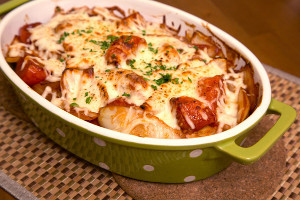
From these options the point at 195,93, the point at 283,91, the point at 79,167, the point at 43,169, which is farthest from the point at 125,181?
the point at 283,91

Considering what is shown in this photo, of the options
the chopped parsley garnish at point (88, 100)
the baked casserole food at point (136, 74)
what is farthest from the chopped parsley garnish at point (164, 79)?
the chopped parsley garnish at point (88, 100)

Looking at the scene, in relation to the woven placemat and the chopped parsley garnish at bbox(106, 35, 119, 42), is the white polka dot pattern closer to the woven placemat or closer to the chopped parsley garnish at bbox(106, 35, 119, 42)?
the woven placemat

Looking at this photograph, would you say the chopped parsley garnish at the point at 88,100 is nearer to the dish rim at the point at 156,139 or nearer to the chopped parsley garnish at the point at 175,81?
the dish rim at the point at 156,139

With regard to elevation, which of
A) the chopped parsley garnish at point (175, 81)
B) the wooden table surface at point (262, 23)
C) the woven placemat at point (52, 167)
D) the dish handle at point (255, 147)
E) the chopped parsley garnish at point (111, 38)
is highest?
the chopped parsley garnish at point (111, 38)

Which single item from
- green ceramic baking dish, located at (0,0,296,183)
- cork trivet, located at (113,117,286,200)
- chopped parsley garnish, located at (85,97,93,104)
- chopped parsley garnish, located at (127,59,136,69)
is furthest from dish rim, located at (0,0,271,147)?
chopped parsley garnish, located at (127,59,136,69)

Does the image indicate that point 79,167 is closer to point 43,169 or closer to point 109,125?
point 43,169

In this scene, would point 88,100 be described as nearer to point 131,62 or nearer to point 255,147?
point 131,62
